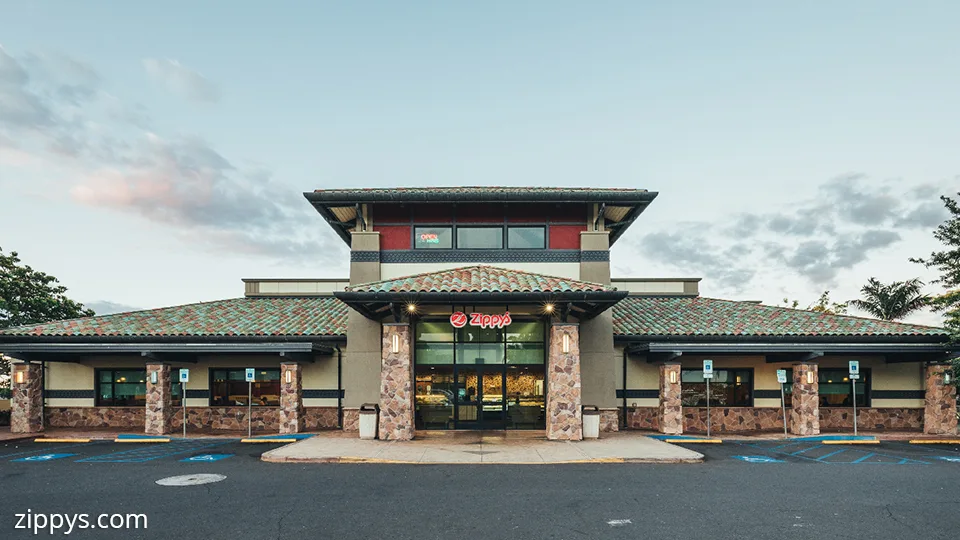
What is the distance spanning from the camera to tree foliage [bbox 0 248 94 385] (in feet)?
84.7

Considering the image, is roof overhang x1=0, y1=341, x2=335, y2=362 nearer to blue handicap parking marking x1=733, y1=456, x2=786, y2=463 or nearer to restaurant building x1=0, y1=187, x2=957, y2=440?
restaurant building x1=0, y1=187, x2=957, y2=440

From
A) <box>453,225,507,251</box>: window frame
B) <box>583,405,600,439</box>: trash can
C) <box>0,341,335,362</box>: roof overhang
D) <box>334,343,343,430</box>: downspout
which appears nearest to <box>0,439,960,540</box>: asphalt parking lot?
<box>583,405,600,439</box>: trash can

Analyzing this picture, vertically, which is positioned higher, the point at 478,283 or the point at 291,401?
the point at 478,283

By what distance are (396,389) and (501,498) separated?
8.06m

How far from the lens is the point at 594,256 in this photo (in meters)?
20.3

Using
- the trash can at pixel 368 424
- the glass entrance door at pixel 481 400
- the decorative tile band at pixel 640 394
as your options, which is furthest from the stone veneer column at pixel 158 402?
the decorative tile band at pixel 640 394

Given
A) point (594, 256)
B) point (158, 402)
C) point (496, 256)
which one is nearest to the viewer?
point (158, 402)

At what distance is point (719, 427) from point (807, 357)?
410cm

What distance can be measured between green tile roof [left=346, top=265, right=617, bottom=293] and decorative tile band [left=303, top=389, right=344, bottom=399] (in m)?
5.55

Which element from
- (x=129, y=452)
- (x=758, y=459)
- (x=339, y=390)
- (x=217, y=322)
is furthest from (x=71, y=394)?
(x=758, y=459)

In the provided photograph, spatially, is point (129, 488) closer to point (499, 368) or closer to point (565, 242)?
point (499, 368)

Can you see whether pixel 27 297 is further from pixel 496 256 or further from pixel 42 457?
pixel 496 256

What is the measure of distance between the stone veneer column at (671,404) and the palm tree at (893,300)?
772 inches

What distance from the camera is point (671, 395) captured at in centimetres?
1950
